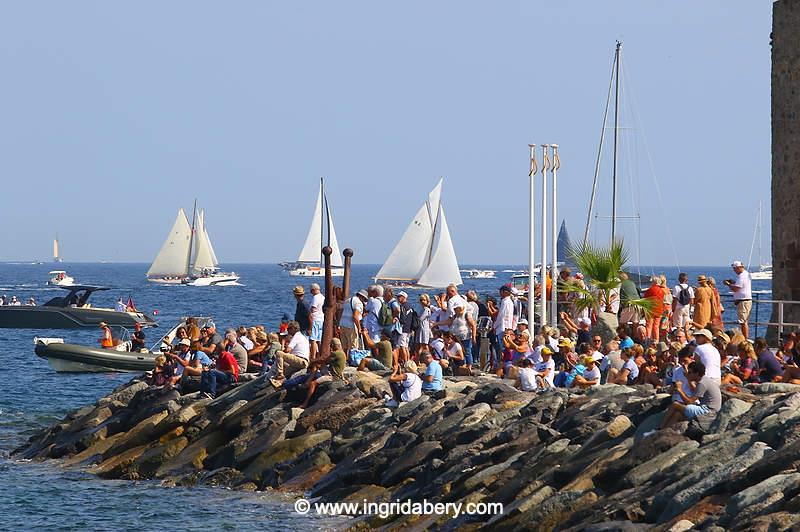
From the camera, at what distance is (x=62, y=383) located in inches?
1431

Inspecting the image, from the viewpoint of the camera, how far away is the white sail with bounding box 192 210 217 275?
11182 cm

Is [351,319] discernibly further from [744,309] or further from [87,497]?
[744,309]

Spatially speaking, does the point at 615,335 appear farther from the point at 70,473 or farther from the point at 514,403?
the point at 70,473

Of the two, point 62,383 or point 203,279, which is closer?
point 62,383

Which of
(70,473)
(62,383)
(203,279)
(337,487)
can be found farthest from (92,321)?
(203,279)

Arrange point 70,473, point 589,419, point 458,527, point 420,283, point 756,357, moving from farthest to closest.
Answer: point 420,283 < point 70,473 < point 756,357 < point 589,419 < point 458,527

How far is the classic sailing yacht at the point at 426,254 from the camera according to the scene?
6706 centimetres

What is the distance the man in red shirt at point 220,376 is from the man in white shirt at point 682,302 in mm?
7747

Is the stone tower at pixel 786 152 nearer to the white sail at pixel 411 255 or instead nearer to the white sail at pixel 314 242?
the white sail at pixel 411 255

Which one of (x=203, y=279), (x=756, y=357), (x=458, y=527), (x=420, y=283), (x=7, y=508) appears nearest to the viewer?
(x=458, y=527)

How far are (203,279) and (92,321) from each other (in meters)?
59.4

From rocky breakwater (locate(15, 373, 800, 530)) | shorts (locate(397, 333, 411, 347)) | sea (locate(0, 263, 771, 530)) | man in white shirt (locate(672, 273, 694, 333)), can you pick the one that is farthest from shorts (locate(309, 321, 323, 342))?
man in white shirt (locate(672, 273, 694, 333))

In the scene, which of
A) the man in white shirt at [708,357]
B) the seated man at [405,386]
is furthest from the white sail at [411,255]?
the man in white shirt at [708,357]

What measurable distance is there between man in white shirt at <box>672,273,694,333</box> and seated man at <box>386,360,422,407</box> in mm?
5213
